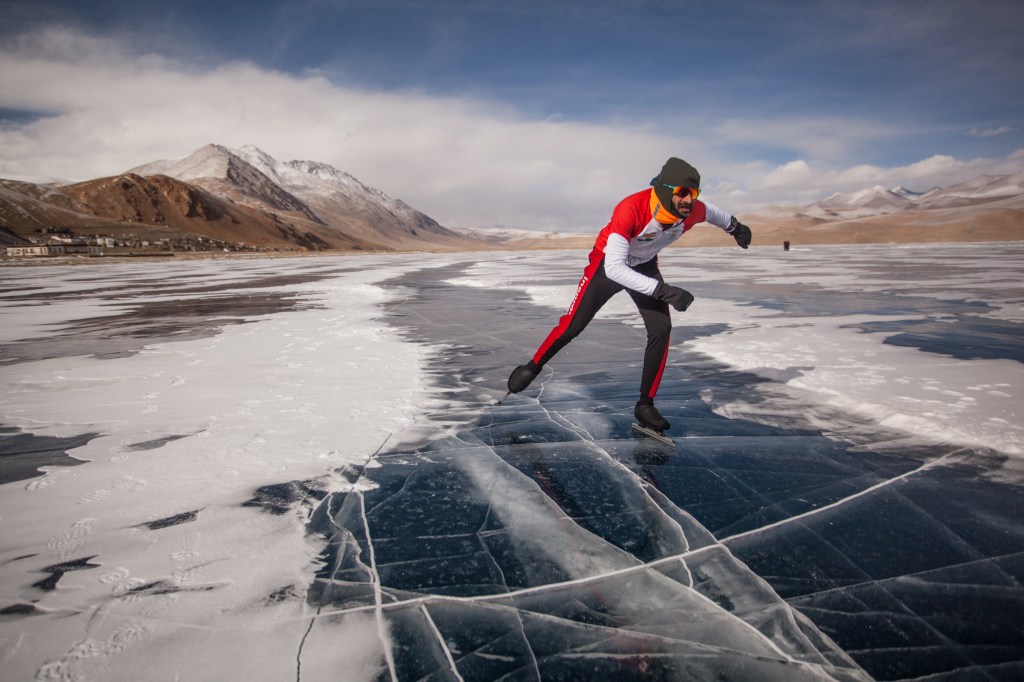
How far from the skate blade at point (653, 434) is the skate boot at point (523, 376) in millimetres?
840

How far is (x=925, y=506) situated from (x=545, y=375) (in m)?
2.84

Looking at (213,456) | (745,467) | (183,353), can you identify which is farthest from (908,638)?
(183,353)

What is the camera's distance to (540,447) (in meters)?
3.04

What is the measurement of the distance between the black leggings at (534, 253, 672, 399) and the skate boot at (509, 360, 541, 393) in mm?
52

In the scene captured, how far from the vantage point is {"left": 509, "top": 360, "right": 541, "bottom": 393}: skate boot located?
382 cm

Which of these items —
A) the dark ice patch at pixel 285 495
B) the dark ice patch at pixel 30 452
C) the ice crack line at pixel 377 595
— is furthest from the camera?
the dark ice patch at pixel 30 452

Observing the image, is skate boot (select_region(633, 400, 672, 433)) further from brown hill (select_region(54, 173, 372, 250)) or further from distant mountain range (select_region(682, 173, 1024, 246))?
brown hill (select_region(54, 173, 372, 250))

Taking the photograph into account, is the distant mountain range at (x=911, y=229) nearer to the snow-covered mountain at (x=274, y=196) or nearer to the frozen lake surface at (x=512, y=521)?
the frozen lake surface at (x=512, y=521)

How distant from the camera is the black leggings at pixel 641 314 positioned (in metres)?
3.35

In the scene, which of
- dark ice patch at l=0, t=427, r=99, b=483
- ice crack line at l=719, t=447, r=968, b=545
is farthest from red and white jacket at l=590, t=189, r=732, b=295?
dark ice patch at l=0, t=427, r=99, b=483

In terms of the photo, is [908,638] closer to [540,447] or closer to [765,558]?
[765,558]

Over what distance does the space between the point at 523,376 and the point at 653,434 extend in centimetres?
105

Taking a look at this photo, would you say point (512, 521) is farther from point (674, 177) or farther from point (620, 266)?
point (674, 177)

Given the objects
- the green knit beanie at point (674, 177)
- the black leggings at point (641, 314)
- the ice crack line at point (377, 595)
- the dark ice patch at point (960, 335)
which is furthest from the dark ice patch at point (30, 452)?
the dark ice patch at point (960, 335)
